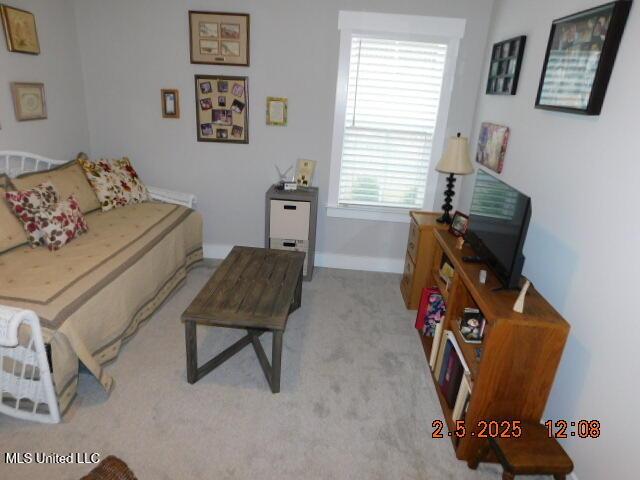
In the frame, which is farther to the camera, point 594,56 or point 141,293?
point 141,293

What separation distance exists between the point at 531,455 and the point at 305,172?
8.90 ft

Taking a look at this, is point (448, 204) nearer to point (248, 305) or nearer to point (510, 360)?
point (510, 360)

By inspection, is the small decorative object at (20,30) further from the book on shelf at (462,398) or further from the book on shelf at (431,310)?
the book on shelf at (462,398)

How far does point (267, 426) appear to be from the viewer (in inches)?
84.1

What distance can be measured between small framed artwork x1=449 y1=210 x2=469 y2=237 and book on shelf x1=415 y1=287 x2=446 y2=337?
42 centimetres

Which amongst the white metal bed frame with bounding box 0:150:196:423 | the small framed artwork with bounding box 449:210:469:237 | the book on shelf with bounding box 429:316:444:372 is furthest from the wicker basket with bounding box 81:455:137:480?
the small framed artwork with bounding box 449:210:469:237

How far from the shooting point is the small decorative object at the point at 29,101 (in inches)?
117

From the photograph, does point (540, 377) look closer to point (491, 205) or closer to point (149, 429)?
point (491, 205)

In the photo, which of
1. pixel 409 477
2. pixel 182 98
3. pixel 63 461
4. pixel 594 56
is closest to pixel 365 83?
pixel 182 98

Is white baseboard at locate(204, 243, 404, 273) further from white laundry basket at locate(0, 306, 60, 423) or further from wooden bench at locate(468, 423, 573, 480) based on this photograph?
white laundry basket at locate(0, 306, 60, 423)

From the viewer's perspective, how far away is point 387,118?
3.65 metres

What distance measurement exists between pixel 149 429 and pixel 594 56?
107 inches

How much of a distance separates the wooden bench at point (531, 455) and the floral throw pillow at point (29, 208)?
274cm

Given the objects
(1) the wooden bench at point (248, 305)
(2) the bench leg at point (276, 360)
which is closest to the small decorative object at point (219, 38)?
(1) the wooden bench at point (248, 305)
